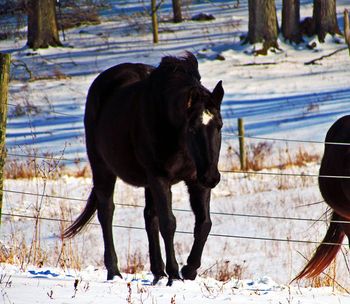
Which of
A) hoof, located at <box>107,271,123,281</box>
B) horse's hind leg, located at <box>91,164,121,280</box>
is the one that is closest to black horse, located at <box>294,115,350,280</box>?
hoof, located at <box>107,271,123,281</box>

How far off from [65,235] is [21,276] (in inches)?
77.8

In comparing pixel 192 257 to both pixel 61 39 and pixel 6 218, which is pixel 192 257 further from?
pixel 61 39

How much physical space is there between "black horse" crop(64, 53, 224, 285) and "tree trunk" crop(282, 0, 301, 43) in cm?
2115

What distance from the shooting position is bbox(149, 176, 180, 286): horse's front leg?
6.68 metres

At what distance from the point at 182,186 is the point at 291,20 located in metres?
14.5

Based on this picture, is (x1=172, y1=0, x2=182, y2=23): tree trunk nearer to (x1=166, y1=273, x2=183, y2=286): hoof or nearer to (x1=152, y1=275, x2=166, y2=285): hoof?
(x1=152, y1=275, x2=166, y2=285): hoof

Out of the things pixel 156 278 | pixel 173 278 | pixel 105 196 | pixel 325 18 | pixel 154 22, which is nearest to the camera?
pixel 173 278

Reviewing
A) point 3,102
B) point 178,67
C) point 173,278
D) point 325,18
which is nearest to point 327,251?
point 173,278

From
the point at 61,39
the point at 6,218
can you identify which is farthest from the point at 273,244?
the point at 61,39

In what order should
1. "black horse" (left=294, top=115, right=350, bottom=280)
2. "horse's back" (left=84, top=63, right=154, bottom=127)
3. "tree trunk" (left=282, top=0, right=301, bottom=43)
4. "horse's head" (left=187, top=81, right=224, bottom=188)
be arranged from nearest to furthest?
"horse's head" (left=187, top=81, right=224, bottom=188)
"black horse" (left=294, top=115, right=350, bottom=280)
"horse's back" (left=84, top=63, right=154, bottom=127)
"tree trunk" (left=282, top=0, right=301, bottom=43)

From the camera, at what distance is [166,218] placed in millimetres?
6719

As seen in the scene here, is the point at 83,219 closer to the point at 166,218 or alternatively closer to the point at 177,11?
the point at 166,218

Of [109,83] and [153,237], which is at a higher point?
[109,83]

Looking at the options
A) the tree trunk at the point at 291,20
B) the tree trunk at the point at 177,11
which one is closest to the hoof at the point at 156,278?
the tree trunk at the point at 291,20
